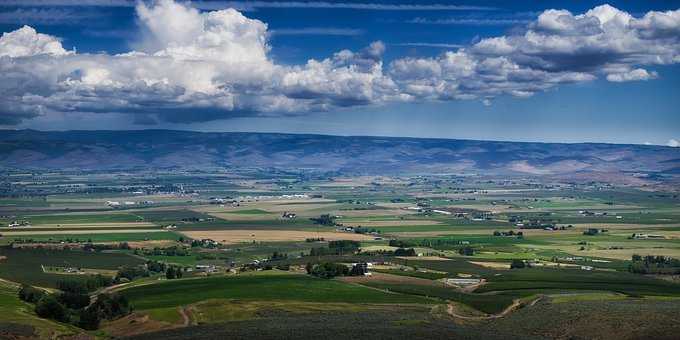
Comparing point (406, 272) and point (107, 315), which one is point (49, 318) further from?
point (406, 272)

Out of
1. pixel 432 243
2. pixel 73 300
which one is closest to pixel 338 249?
pixel 432 243

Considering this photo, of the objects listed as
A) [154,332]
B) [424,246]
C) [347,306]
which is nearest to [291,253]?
[424,246]

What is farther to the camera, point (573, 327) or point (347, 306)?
point (347, 306)

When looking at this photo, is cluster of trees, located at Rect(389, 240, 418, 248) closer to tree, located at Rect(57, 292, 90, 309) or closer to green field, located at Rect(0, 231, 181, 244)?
green field, located at Rect(0, 231, 181, 244)

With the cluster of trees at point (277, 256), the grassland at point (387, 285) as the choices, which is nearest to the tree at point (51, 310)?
the grassland at point (387, 285)

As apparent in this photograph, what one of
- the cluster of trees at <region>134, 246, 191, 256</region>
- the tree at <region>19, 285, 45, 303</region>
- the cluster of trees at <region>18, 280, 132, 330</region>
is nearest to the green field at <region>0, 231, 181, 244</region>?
the cluster of trees at <region>134, 246, 191, 256</region>
